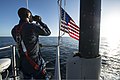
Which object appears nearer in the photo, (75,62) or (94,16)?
(94,16)

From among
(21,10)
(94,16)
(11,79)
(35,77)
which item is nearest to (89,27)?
(94,16)

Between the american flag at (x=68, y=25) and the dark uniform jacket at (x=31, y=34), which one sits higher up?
the american flag at (x=68, y=25)

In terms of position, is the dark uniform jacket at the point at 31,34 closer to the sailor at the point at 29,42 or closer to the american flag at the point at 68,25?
the sailor at the point at 29,42

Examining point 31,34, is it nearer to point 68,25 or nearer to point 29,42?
point 29,42

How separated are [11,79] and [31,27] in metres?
1.59

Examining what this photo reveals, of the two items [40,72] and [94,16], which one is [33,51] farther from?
[94,16]

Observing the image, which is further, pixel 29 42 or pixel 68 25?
pixel 68 25

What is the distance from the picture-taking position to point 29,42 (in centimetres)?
239

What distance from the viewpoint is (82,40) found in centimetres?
186

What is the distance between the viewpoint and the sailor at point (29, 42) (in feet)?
7.63

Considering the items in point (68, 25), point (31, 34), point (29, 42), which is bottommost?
point (29, 42)

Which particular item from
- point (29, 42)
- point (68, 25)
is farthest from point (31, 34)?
point (68, 25)

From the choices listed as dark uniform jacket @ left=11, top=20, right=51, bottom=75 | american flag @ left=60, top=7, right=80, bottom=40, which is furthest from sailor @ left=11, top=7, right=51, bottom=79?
american flag @ left=60, top=7, right=80, bottom=40

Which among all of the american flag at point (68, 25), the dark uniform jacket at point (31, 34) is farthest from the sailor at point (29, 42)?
the american flag at point (68, 25)
